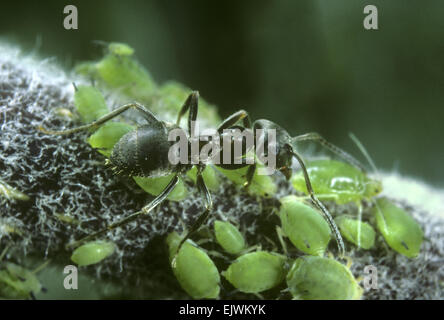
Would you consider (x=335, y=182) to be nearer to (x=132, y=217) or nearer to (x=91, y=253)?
(x=132, y=217)

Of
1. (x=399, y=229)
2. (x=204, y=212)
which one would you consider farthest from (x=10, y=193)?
(x=399, y=229)

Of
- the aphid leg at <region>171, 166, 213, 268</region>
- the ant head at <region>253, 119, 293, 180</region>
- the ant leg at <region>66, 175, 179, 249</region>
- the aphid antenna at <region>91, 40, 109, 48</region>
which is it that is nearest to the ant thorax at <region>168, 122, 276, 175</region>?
the ant head at <region>253, 119, 293, 180</region>

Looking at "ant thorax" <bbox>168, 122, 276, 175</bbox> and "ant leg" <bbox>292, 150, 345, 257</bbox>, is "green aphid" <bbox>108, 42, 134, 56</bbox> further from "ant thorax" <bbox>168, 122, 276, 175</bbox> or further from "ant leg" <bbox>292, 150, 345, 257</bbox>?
"ant leg" <bbox>292, 150, 345, 257</bbox>

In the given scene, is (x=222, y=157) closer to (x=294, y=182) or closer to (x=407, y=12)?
(x=294, y=182)

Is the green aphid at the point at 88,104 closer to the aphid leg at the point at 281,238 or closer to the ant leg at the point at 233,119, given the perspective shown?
the ant leg at the point at 233,119

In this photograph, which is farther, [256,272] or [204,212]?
[204,212]

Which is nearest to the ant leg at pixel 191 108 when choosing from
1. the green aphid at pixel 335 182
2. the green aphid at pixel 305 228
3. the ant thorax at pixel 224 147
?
the ant thorax at pixel 224 147
